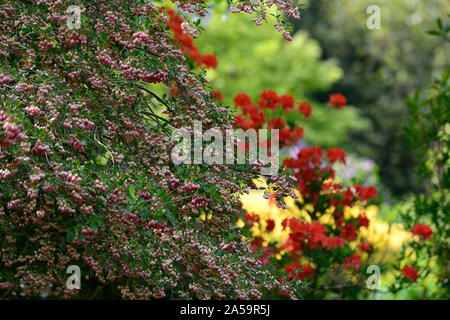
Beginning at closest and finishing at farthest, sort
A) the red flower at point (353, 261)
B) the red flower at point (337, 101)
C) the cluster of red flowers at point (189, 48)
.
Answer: the red flower at point (353, 261)
the cluster of red flowers at point (189, 48)
the red flower at point (337, 101)

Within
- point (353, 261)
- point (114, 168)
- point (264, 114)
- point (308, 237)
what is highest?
point (264, 114)

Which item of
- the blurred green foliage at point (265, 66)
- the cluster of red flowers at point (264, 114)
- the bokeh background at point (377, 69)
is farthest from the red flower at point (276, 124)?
the bokeh background at point (377, 69)

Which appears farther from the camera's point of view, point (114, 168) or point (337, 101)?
point (337, 101)

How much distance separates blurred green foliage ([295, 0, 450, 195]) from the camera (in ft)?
→ 67.1

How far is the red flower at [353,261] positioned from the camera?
15.6 ft

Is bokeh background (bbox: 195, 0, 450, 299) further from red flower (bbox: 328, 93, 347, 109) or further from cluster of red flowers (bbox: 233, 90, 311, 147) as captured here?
cluster of red flowers (bbox: 233, 90, 311, 147)

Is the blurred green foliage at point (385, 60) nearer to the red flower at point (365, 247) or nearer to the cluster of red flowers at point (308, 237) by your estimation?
the red flower at point (365, 247)

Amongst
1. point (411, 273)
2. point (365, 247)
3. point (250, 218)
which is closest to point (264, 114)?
point (250, 218)

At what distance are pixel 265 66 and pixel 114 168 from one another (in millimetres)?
14293

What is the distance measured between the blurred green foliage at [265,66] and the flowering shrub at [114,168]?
11.2m

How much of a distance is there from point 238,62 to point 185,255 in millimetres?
13000

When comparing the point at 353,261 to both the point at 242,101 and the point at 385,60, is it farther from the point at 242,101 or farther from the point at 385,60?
the point at 385,60

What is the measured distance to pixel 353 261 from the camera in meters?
4.77
